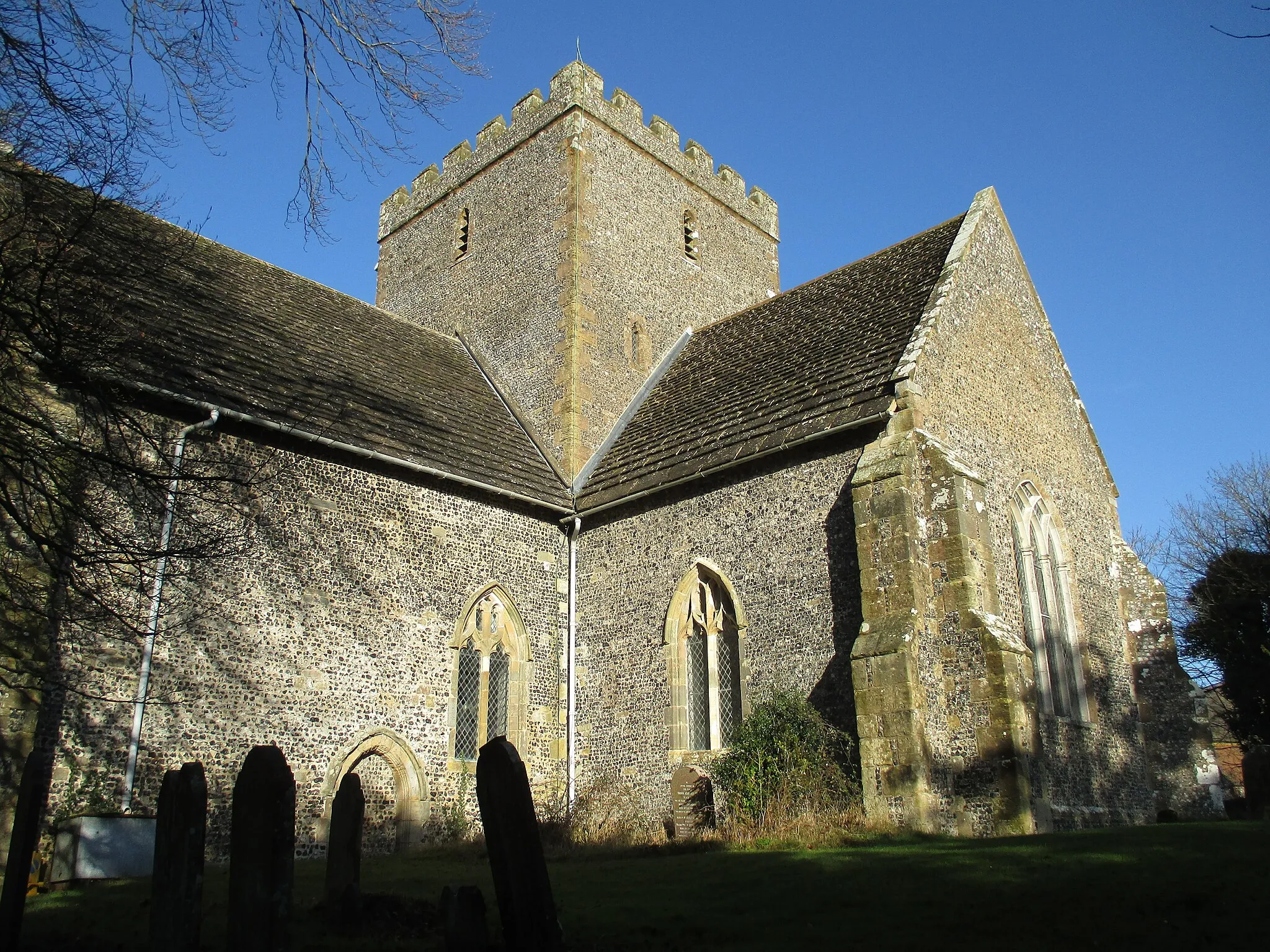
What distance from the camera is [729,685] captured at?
1472 centimetres

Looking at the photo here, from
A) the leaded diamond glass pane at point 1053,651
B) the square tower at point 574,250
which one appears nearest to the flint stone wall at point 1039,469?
the leaded diamond glass pane at point 1053,651

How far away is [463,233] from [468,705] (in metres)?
12.4

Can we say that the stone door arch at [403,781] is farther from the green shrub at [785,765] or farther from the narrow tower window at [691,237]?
the narrow tower window at [691,237]

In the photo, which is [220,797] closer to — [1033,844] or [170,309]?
[170,309]

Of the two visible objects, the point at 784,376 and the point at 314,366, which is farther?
the point at 784,376

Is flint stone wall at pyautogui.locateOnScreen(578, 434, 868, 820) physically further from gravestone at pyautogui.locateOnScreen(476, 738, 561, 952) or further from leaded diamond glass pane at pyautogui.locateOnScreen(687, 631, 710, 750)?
gravestone at pyautogui.locateOnScreen(476, 738, 561, 952)

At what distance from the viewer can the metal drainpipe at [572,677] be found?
15938 mm

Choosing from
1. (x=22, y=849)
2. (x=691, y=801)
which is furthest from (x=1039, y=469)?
(x=22, y=849)

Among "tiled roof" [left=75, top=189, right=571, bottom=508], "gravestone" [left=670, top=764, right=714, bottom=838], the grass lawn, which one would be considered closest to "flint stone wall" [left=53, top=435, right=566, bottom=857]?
"tiled roof" [left=75, top=189, right=571, bottom=508]

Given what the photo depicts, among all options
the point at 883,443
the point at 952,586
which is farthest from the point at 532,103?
the point at 952,586

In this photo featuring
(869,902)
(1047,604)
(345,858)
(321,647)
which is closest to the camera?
(869,902)

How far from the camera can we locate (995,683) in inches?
456

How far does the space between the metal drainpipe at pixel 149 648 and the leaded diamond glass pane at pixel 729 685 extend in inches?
293

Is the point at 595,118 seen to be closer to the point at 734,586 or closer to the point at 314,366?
the point at 314,366
